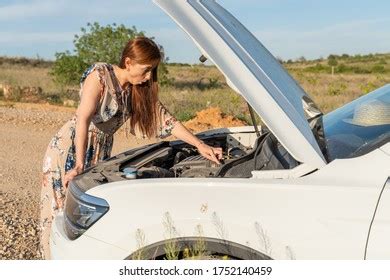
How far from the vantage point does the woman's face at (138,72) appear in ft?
14.3

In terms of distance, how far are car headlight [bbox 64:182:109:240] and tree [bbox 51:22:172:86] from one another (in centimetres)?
2292

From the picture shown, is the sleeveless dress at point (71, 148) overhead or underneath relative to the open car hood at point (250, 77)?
underneath

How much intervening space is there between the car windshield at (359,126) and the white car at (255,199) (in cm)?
1

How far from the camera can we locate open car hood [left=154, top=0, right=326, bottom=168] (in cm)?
288

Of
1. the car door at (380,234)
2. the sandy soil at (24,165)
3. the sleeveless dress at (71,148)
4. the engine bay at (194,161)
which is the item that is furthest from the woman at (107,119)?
the car door at (380,234)

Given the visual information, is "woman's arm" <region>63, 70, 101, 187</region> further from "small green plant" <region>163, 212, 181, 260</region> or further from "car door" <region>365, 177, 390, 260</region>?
"car door" <region>365, 177, 390, 260</region>

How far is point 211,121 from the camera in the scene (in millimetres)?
13547

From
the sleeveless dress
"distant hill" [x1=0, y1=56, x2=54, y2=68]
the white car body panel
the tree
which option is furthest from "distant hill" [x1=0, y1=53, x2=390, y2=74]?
the white car body panel

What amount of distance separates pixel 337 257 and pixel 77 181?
1.57 metres

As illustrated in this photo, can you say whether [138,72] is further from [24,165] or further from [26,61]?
[26,61]

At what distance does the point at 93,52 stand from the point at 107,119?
23010 mm

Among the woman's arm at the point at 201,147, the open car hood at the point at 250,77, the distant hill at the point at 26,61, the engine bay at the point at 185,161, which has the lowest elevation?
the engine bay at the point at 185,161

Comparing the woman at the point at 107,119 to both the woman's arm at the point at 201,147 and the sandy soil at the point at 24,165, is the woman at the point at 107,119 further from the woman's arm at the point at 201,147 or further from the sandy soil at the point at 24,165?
the sandy soil at the point at 24,165

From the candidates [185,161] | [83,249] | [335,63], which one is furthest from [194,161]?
[335,63]
